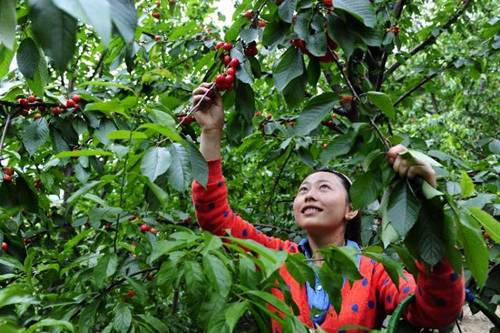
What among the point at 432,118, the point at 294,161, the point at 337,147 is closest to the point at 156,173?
the point at 337,147

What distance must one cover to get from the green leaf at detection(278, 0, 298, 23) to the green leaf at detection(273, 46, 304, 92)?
110 millimetres

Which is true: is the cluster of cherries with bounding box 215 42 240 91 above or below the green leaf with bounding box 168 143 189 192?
above

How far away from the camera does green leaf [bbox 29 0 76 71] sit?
59cm

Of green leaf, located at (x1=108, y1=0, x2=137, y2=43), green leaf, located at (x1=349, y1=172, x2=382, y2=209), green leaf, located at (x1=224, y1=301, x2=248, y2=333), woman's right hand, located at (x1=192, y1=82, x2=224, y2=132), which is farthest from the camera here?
woman's right hand, located at (x1=192, y1=82, x2=224, y2=132)

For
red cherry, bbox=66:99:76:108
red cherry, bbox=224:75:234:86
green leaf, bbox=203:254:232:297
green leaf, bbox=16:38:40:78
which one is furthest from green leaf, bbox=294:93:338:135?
red cherry, bbox=66:99:76:108

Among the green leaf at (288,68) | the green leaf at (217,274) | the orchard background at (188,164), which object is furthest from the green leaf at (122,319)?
the green leaf at (288,68)

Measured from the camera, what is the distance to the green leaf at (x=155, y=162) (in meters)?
1.17

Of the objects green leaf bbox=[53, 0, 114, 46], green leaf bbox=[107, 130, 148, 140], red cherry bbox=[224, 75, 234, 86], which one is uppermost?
green leaf bbox=[53, 0, 114, 46]

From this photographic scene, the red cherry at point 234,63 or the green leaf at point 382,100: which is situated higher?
the red cherry at point 234,63

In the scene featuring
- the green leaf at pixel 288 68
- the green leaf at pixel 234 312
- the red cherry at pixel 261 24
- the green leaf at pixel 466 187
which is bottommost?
the green leaf at pixel 234 312

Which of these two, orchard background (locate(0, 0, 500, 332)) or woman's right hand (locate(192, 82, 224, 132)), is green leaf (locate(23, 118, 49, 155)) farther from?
woman's right hand (locate(192, 82, 224, 132))

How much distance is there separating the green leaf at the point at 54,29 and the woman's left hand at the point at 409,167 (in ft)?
2.69

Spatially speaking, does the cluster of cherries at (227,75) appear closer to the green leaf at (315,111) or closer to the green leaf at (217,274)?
the green leaf at (315,111)

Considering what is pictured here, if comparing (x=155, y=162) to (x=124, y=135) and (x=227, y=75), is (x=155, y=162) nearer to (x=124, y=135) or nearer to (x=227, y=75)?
(x=124, y=135)
